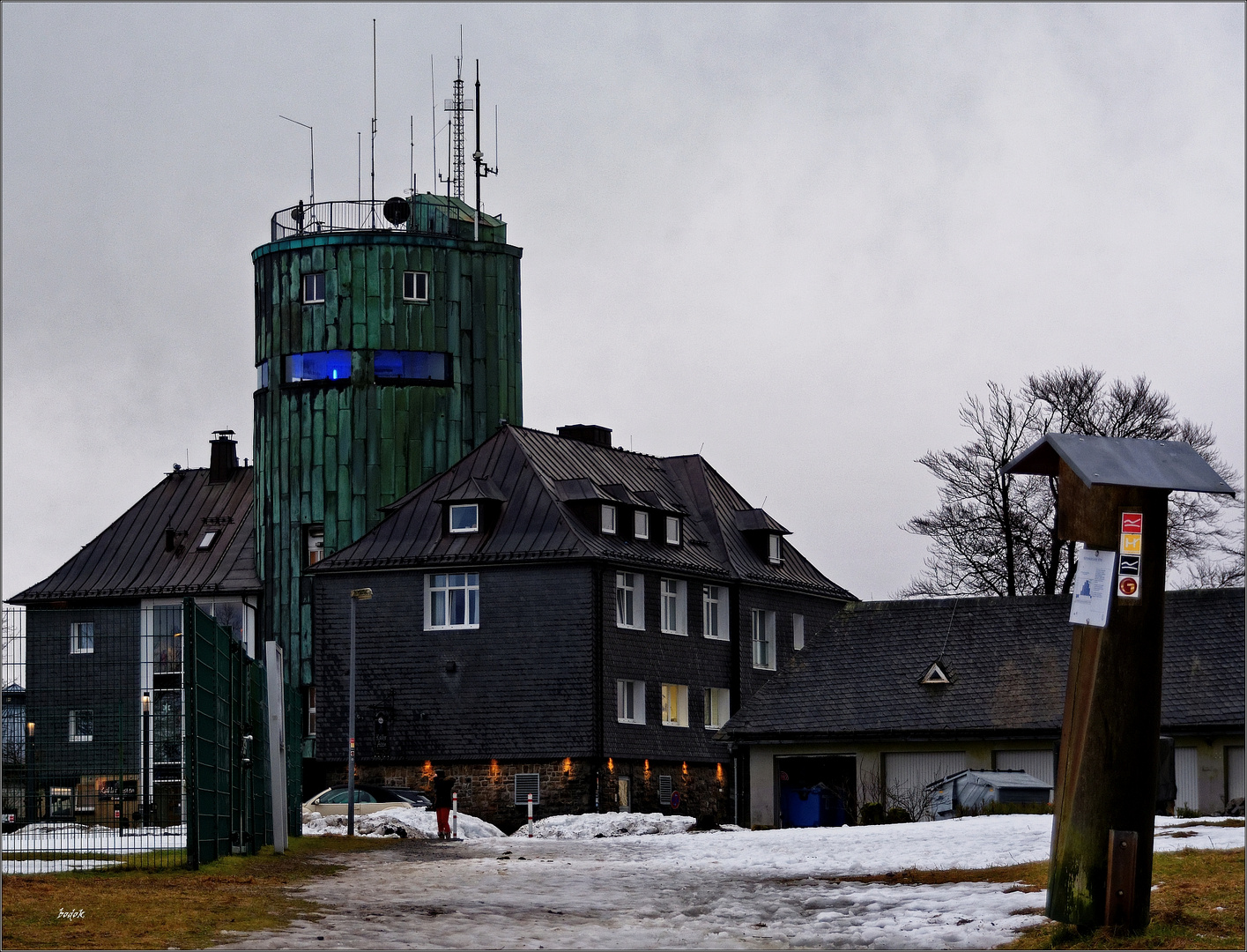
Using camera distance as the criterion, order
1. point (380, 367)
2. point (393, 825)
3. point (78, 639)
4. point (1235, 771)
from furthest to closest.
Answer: point (380, 367) < point (1235, 771) < point (393, 825) < point (78, 639)

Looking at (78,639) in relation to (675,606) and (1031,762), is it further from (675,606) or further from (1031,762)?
(675,606)

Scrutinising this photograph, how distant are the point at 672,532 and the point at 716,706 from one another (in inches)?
202

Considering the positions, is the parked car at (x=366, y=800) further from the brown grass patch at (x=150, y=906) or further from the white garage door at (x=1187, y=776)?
the brown grass patch at (x=150, y=906)

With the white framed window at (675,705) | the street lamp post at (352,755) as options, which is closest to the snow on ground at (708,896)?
the street lamp post at (352,755)

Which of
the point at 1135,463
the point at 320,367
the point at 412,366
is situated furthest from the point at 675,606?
the point at 1135,463

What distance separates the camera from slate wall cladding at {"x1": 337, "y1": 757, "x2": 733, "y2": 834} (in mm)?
53156

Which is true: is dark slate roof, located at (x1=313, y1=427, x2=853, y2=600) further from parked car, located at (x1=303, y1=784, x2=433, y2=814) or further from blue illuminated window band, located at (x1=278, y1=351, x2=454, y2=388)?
parked car, located at (x1=303, y1=784, x2=433, y2=814)

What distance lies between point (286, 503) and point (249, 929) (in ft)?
151

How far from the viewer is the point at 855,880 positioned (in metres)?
22.1

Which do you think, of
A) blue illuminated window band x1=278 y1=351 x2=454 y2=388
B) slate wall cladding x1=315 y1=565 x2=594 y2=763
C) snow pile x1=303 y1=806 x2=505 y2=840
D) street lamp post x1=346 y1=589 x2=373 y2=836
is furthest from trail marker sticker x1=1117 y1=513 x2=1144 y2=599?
blue illuminated window band x1=278 y1=351 x2=454 y2=388

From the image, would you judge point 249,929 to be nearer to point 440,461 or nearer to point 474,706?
point 474,706

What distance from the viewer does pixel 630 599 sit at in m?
56.1

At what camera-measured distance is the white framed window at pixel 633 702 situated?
55.2 m

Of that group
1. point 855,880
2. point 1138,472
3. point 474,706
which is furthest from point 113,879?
point 474,706
